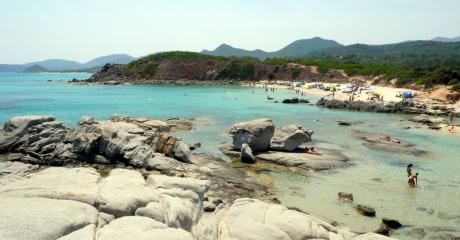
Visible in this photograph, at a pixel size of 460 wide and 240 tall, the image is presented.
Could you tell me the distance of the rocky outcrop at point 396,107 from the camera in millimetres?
73625

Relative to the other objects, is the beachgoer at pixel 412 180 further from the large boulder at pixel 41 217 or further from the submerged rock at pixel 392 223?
the large boulder at pixel 41 217

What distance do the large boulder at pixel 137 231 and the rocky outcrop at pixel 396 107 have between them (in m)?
70.7

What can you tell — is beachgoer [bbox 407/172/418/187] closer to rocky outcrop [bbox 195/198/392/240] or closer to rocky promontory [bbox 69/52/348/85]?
rocky outcrop [bbox 195/198/392/240]

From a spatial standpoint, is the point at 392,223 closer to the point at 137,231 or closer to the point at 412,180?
the point at 412,180

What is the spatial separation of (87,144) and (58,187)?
2043 centimetres

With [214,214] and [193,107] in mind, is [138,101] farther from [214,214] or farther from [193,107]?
[214,214]

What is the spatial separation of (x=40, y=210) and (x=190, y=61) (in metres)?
166

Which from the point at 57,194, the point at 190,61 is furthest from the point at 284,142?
the point at 190,61

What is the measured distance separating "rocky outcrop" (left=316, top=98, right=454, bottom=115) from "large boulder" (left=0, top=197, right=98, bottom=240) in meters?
72.0

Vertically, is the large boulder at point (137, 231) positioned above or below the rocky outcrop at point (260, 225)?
above

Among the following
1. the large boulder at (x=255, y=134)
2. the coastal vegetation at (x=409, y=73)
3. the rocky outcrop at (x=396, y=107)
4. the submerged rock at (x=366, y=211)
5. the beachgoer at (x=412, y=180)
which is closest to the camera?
the submerged rock at (x=366, y=211)

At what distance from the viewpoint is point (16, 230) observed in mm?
10406

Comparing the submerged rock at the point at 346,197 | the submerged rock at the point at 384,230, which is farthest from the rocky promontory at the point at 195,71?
the submerged rock at the point at 384,230

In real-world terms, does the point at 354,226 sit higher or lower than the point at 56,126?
lower
